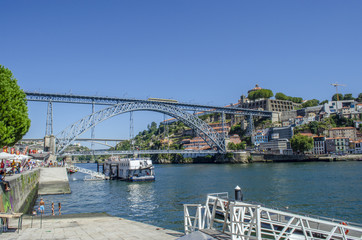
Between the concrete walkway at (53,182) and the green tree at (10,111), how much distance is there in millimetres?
11258

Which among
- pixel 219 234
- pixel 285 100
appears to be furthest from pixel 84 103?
pixel 285 100

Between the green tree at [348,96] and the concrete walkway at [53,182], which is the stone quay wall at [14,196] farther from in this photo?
the green tree at [348,96]

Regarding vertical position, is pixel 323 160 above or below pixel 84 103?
below

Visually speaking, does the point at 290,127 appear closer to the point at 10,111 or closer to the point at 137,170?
the point at 137,170

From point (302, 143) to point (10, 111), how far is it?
2437 inches

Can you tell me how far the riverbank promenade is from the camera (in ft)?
28.7

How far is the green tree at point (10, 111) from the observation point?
554 inches

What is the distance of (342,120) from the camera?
77.8 m

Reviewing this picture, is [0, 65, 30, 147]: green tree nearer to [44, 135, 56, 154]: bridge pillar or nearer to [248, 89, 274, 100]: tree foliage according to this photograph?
[44, 135, 56, 154]: bridge pillar

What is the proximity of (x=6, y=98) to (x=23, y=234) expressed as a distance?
755 centimetres

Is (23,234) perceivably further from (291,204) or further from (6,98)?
(291,204)

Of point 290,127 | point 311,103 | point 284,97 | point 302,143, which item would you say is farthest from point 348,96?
point 302,143

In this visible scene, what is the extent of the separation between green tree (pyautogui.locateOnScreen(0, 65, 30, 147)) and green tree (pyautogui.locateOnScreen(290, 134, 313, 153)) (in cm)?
6033

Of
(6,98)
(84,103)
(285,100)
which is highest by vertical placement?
(285,100)
